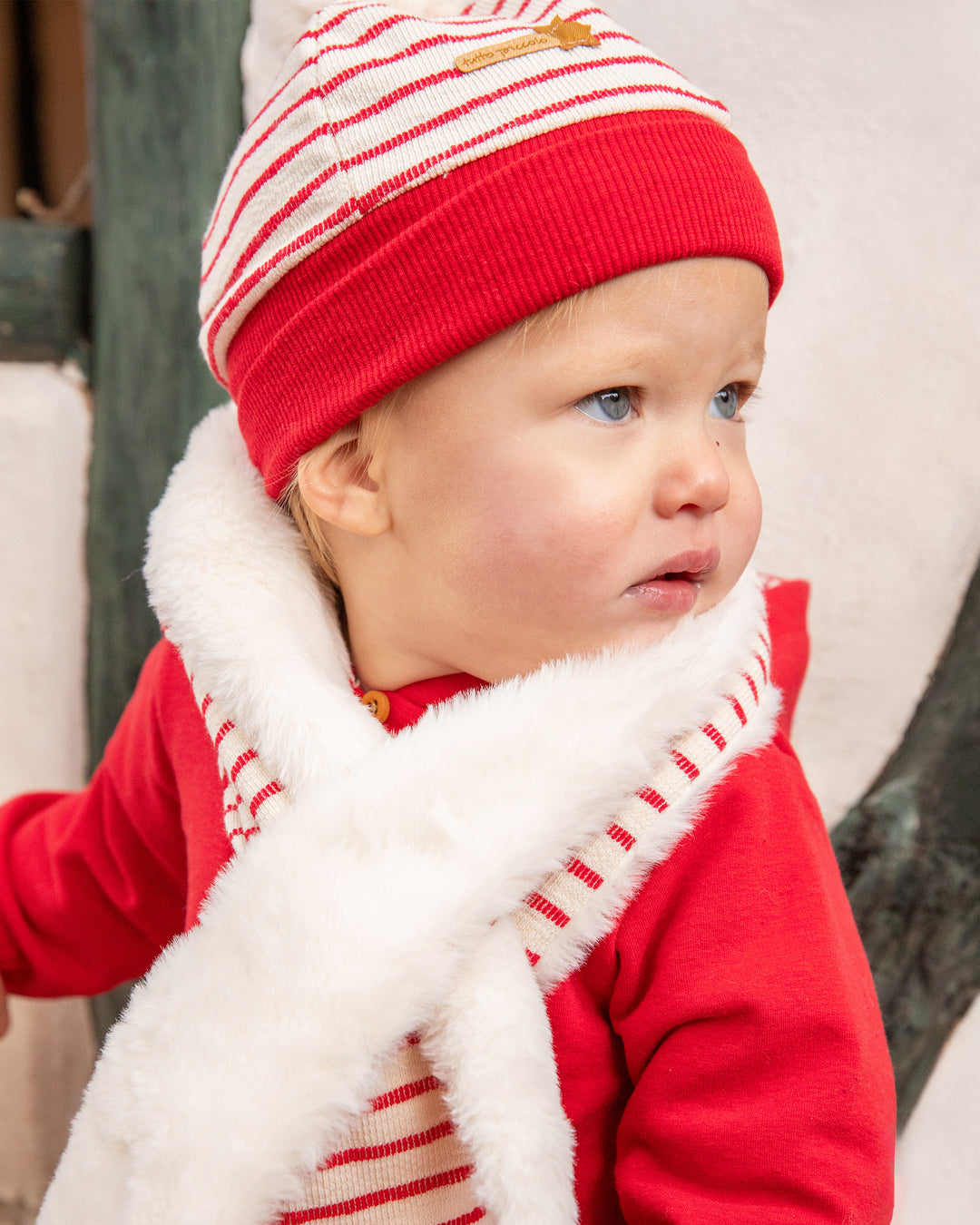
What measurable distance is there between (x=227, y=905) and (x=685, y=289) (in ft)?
1.56

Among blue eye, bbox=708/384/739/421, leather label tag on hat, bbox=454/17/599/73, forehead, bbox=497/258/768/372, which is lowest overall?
blue eye, bbox=708/384/739/421

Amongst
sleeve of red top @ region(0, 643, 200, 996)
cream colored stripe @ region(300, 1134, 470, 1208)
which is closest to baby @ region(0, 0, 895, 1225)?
cream colored stripe @ region(300, 1134, 470, 1208)

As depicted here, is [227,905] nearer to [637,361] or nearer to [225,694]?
[225,694]

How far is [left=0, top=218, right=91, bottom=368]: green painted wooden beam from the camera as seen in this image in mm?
1208

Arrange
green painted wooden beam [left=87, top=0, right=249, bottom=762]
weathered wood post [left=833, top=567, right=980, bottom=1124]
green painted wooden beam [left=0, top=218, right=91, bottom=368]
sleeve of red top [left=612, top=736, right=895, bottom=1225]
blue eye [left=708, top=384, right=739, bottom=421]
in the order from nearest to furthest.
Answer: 1. sleeve of red top [left=612, top=736, right=895, bottom=1225]
2. blue eye [left=708, top=384, right=739, bottom=421]
3. weathered wood post [left=833, top=567, right=980, bottom=1124]
4. green painted wooden beam [left=87, top=0, right=249, bottom=762]
5. green painted wooden beam [left=0, top=218, right=91, bottom=368]

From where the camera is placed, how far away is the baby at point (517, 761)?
573mm

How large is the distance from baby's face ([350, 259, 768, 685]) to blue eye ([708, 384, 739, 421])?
2 cm

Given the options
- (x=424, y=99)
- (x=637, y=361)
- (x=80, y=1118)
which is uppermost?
(x=424, y=99)

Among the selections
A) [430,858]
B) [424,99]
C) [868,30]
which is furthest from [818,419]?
[430,858]

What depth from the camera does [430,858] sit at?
23.5 inches

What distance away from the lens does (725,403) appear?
695 millimetres

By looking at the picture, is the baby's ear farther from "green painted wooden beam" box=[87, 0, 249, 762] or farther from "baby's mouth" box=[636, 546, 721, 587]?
"green painted wooden beam" box=[87, 0, 249, 762]

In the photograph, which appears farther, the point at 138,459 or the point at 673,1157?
the point at 138,459

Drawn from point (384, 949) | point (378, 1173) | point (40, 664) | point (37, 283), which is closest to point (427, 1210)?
point (378, 1173)
